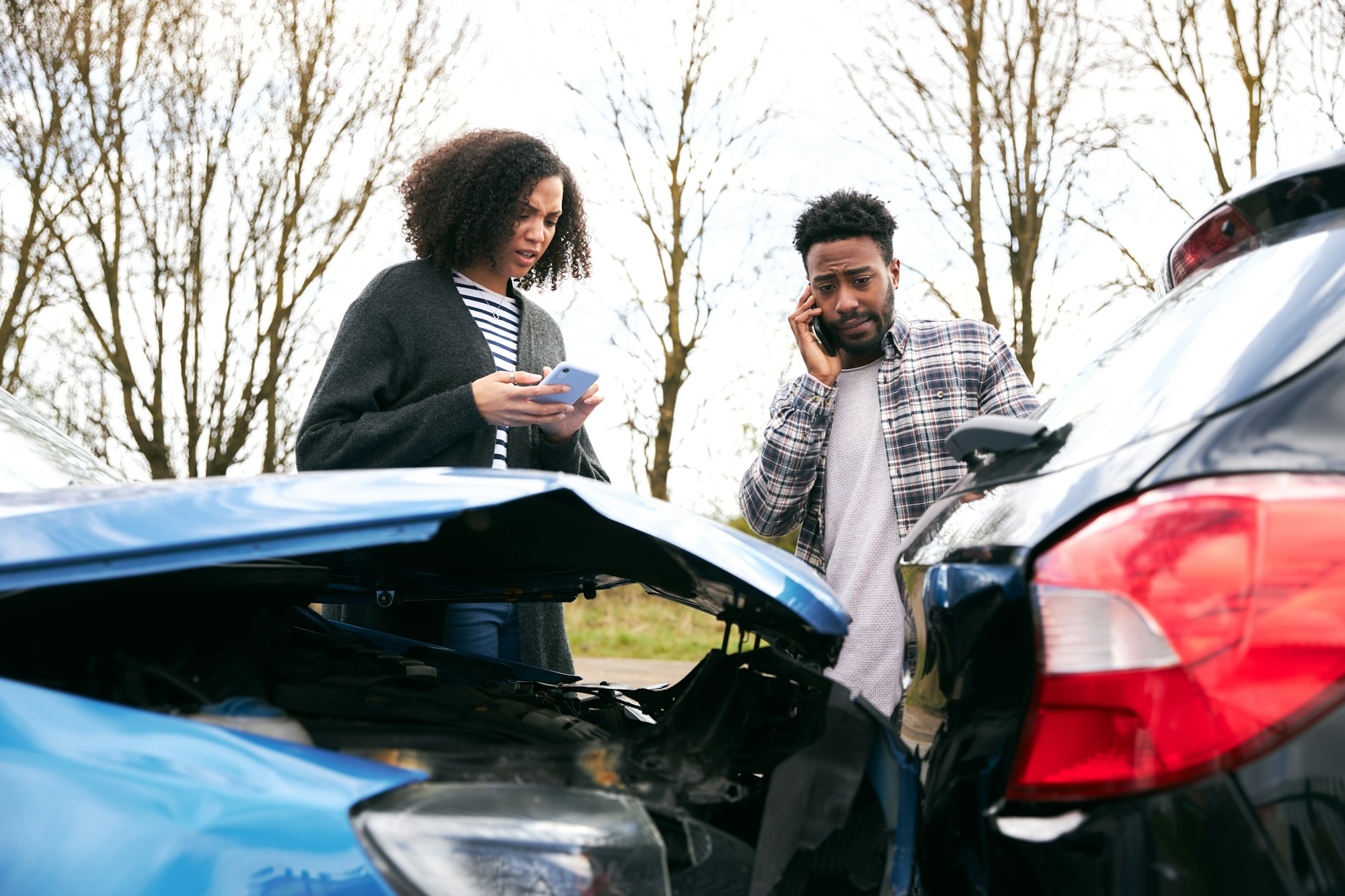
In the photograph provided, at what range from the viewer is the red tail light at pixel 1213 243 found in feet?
4.23

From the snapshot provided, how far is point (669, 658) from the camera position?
9453 millimetres

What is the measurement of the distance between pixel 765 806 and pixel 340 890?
1.81 feet

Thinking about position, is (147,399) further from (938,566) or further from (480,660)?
(938,566)

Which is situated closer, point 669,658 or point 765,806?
point 765,806

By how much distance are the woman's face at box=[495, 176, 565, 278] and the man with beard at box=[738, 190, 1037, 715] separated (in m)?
0.77

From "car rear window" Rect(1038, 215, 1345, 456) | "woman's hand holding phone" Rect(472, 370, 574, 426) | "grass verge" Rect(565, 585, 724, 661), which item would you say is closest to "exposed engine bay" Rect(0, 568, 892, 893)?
"car rear window" Rect(1038, 215, 1345, 456)

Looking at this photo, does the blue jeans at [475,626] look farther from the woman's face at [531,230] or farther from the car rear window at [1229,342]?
the car rear window at [1229,342]

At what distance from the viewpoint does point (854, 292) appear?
2.92 m

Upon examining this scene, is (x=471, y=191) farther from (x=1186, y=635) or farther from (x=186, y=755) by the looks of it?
(x=1186, y=635)

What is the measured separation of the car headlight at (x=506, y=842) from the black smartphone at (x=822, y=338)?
203 cm

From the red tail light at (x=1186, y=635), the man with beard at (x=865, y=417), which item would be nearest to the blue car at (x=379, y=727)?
the red tail light at (x=1186, y=635)

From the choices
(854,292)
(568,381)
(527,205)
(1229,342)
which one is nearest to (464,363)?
(568,381)

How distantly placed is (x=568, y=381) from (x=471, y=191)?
76cm

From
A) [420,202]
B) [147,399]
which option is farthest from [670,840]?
[147,399]
